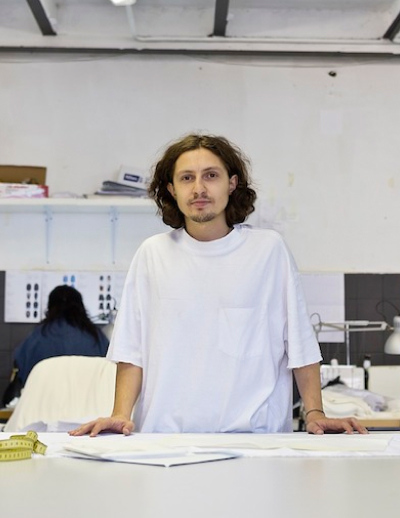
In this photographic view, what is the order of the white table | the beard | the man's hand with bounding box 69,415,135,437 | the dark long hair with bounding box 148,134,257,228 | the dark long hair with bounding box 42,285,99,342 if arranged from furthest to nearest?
the dark long hair with bounding box 42,285,99,342, the dark long hair with bounding box 148,134,257,228, the beard, the man's hand with bounding box 69,415,135,437, the white table

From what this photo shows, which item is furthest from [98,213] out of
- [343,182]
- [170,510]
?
[170,510]

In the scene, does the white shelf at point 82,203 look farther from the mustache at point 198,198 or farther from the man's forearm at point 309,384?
the man's forearm at point 309,384

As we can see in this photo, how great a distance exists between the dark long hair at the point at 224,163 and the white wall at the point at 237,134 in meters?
2.79

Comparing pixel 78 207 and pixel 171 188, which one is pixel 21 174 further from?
pixel 171 188

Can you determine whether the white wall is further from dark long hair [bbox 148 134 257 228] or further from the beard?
the beard

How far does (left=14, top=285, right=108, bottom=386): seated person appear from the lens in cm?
484

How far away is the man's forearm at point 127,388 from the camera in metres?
2.21

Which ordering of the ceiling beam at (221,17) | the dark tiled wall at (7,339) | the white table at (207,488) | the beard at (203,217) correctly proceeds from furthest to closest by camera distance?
the dark tiled wall at (7,339) → the ceiling beam at (221,17) → the beard at (203,217) → the white table at (207,488)

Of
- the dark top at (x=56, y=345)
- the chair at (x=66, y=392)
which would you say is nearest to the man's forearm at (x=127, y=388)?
the chair at (x=66, y=392)

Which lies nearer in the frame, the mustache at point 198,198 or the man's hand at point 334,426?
the man's hand at point 334,426

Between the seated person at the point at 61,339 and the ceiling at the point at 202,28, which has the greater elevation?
the ceiling at the point at 202,28

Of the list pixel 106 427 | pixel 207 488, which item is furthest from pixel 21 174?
pixel 207 488

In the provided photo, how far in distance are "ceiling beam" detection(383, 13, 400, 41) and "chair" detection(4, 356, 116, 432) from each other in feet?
8.43

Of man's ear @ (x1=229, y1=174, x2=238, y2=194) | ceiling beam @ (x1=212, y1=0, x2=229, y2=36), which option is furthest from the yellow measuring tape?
ceiling beam @ (x1=212, y1=0, x2=229, y2=36)
